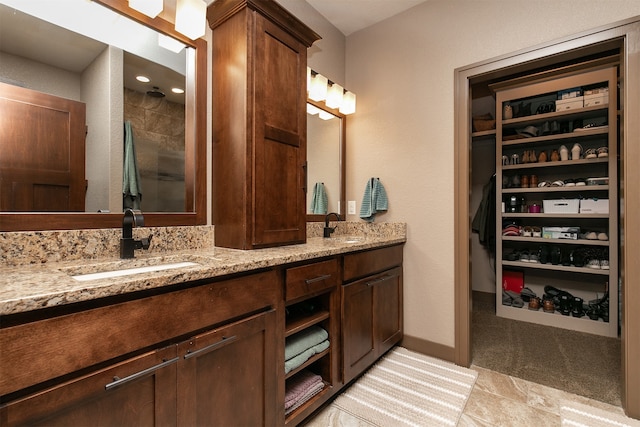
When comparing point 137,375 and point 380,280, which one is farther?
point 380,280

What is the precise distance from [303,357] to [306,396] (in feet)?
0.69

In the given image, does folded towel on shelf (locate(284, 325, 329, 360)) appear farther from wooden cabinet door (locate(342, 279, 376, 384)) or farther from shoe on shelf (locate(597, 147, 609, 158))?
shoe on shelf (locate(597, 147, 609, 158))

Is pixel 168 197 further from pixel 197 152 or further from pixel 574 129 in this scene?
pixel 574 129

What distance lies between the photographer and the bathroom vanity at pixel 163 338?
695 millimetres

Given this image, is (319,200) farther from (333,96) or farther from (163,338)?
(163,338)

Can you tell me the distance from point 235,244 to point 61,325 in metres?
0.90

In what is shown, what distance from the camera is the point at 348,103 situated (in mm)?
2562

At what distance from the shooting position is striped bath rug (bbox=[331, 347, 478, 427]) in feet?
5.17

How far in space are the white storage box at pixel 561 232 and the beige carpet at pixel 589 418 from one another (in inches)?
71.8

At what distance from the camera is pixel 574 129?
3.06m

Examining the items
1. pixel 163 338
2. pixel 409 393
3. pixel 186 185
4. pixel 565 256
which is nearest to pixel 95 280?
pixel 163 338

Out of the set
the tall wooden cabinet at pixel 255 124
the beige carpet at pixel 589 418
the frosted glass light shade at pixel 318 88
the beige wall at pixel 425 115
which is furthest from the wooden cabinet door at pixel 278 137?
the beige carpet at pixel 589 418

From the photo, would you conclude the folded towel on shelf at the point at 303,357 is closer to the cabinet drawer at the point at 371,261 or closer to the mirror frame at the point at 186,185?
the cabinet drawer at the point at 371,261

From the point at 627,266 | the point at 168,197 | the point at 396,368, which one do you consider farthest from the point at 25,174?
the point at 627,266
